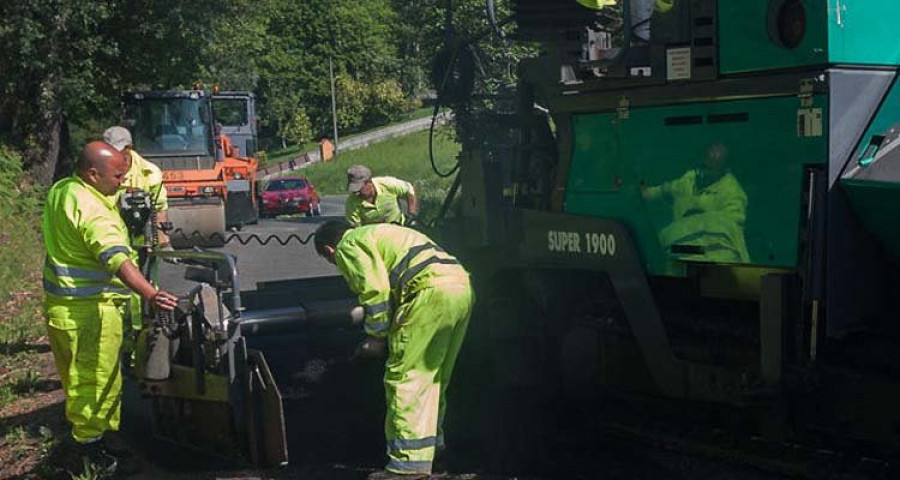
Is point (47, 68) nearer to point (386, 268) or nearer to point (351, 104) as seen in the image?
point (386, 268)

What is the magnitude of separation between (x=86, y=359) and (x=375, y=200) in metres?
3.84

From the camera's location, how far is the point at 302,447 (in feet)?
21.1

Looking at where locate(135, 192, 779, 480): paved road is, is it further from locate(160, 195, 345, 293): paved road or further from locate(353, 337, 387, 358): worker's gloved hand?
locate(160, 195, 345, 293): paved road

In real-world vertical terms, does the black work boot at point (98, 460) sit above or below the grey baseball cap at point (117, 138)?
below

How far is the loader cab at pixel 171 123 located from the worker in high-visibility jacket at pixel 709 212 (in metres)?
17.2

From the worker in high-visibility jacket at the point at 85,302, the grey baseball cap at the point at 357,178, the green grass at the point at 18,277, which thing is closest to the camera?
the worker in high-visibility jacket at the point at 85,302

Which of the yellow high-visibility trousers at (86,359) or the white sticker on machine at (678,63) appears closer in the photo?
the white sticker on machine at (678,63)

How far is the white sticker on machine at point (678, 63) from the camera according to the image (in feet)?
17.8

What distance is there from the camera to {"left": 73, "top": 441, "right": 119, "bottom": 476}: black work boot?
238 inches

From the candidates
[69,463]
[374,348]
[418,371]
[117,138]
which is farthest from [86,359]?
[117,138]

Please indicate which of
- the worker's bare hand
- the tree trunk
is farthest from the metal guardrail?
the worker's bare hand

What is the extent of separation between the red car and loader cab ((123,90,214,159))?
15.5 m

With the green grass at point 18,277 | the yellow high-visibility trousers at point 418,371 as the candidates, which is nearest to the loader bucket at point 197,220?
the green grass at point 18,277

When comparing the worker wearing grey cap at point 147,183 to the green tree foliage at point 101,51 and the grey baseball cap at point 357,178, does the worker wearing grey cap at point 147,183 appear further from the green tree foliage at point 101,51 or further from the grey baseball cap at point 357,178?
the green tree foliage at point 101,51
